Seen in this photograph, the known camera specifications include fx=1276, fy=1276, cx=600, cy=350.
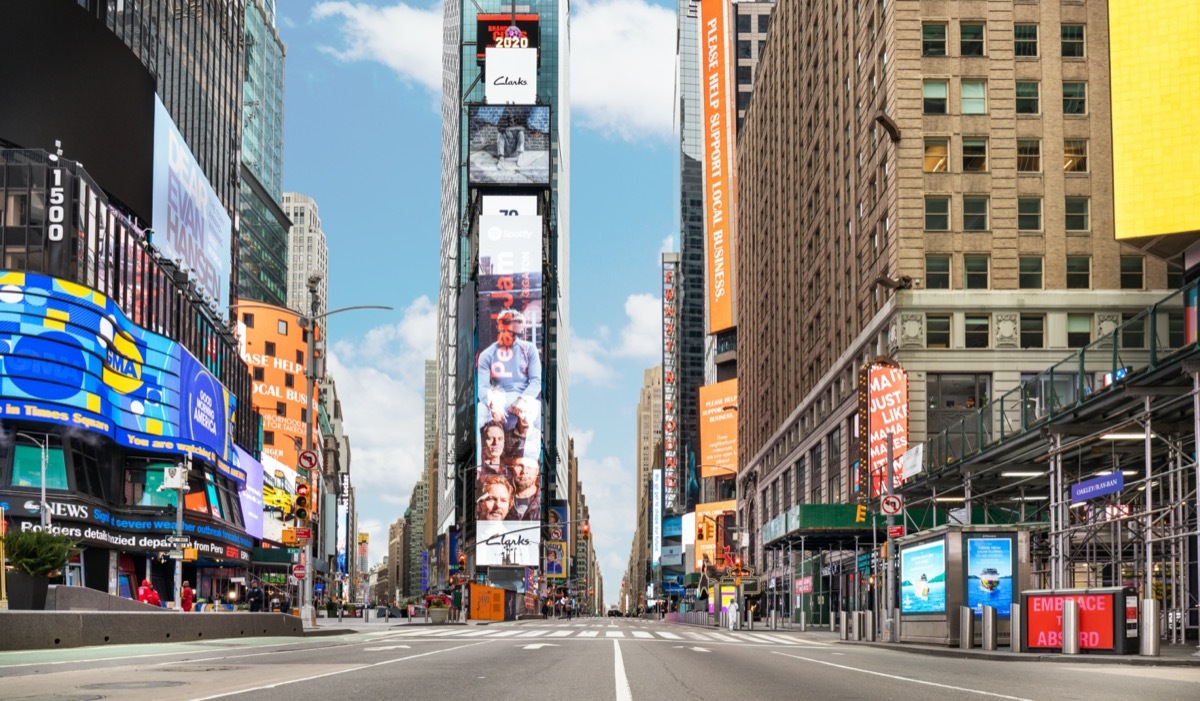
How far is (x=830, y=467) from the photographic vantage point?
254ft

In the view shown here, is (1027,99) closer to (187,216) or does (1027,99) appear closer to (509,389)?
(187,216)

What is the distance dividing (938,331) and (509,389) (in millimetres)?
118127

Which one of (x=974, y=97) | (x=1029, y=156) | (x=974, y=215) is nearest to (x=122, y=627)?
(x=974, y=215)

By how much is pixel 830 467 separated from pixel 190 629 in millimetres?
51284

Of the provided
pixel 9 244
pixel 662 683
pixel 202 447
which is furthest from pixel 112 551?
pixel 662 683

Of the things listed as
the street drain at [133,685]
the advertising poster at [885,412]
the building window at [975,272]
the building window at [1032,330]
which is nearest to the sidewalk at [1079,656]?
the street drain at [133,685]

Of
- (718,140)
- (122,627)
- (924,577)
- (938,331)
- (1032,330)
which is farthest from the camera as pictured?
(718,140)

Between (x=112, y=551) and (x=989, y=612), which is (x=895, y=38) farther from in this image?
(x=112, y=551)

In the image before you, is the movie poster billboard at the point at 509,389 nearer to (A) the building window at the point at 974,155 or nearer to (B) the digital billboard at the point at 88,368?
(B) the digital billboard at the point at 88,368

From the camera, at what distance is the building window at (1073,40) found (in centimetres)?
6150

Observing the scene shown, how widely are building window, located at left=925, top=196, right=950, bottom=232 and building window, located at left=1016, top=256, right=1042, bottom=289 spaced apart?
12.8 feet

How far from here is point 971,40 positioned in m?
62.0

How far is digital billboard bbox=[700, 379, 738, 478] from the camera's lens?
148 m

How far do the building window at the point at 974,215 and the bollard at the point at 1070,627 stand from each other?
3630 centimetres
